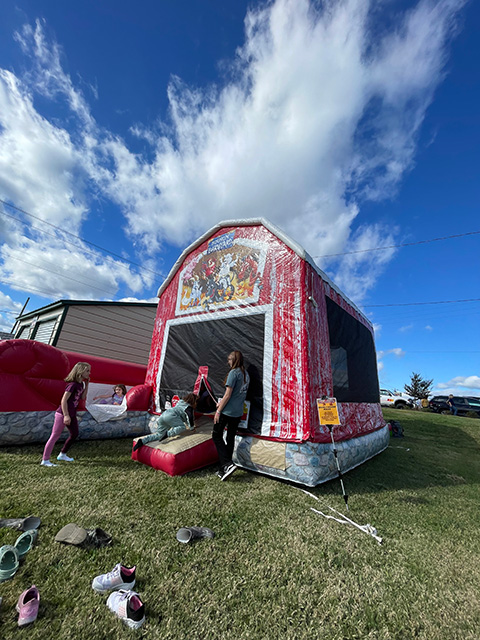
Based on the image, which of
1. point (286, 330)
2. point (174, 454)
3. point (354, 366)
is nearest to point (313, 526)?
point (174, 454)

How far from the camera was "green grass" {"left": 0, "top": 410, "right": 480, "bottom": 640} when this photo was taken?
161cm

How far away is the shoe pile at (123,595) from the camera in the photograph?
1.51 metres

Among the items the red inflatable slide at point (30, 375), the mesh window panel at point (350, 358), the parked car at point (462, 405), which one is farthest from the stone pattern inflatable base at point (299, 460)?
the parked car at point (462, 405)

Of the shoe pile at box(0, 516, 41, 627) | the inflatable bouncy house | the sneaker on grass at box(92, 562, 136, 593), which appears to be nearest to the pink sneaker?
the shoe pile at box(0, 516, 41, 627)

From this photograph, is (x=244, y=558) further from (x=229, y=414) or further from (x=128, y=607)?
(x=229, y=414)

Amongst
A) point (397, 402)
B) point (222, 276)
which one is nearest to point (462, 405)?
point (397, 402)

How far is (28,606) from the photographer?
4.85ft

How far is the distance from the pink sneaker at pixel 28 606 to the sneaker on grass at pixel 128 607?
386 millimetres

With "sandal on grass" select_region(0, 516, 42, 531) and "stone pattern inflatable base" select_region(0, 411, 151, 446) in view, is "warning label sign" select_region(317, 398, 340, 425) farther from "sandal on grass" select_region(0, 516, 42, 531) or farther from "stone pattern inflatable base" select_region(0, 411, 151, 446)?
"stone pattern inflatable base" select_region(0, 411, 151, 446)

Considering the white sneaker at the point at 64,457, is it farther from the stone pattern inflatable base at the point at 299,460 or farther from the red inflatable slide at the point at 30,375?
the stone pattern inflatable base at the point at 299,460

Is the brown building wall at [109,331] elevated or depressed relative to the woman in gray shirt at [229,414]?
elevated

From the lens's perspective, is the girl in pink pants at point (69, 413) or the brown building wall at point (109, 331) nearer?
the girl in pink pants at point (69, 413)

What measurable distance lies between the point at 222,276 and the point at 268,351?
81.4 inches

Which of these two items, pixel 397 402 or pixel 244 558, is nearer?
pixel 244 558
